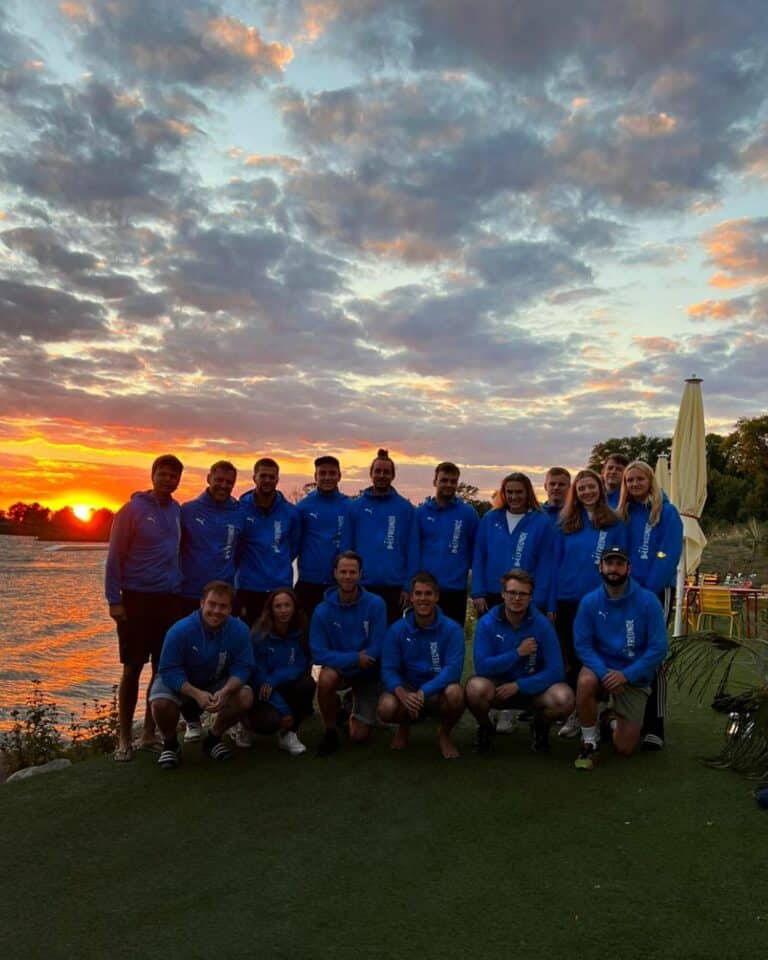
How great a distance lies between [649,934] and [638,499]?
10.5ft

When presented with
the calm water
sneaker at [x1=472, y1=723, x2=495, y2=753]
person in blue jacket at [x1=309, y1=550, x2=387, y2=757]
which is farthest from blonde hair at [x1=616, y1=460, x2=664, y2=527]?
the calm water

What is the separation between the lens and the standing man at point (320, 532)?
6.32 metres

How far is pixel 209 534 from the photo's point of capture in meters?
5.91

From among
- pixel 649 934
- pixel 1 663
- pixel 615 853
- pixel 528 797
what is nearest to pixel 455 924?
pixel 649 934

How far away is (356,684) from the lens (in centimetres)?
575

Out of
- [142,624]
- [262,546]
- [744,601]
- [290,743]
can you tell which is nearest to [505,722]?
[290,743]

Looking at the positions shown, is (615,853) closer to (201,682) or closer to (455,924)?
(455,924)

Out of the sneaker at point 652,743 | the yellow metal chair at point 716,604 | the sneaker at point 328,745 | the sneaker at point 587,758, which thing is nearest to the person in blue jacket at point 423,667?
the sneaker at point 328,745

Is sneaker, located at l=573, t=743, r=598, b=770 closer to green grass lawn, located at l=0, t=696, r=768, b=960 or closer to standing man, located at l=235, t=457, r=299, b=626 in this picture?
green grass lawn, located at l=0, t=696, r=768, b=960

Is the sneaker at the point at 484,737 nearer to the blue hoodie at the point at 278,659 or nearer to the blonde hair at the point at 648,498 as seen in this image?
the blue hoodie at the point at 278,659

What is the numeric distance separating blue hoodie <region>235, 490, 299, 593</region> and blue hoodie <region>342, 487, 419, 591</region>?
49cm

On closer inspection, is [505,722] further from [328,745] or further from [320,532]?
[320,532]

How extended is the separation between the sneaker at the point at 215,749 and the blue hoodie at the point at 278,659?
455mm

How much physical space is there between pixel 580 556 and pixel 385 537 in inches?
58.2
